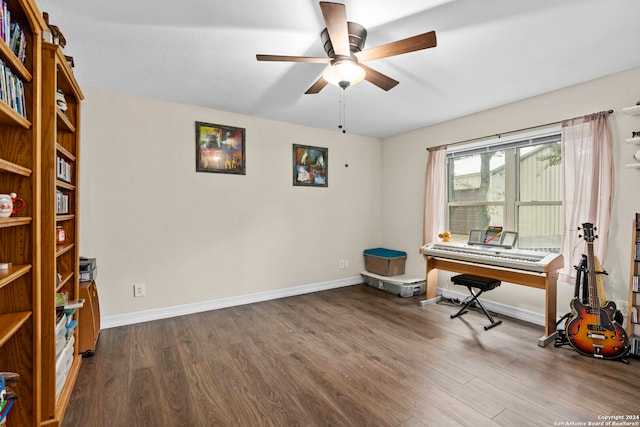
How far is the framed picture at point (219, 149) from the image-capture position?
346 centimetres

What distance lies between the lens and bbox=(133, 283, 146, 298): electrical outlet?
10.2ft

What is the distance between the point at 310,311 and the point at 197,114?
8.83ft

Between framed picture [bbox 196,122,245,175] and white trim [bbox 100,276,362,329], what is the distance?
5.25ft

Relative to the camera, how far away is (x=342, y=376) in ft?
6.96

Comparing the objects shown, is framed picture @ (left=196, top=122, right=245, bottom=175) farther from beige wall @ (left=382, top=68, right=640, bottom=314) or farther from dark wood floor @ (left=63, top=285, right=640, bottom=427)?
beige wall @ (left=382, top=68, right=640, bottom=314)

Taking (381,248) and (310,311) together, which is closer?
(310,311)

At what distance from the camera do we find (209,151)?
3.51 m

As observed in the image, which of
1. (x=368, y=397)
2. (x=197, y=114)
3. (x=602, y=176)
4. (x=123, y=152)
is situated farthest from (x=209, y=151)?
(x=602, y=176)

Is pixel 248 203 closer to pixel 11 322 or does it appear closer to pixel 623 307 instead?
pixel 11 322

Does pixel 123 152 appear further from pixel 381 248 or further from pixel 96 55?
pixel 381 248

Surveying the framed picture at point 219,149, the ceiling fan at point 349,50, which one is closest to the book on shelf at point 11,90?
the ceiling fan at point 349,50

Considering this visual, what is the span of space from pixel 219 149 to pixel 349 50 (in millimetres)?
2241

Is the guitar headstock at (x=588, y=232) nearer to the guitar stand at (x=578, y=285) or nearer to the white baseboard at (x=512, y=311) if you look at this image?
the guitar stand at (x=578, y=285)

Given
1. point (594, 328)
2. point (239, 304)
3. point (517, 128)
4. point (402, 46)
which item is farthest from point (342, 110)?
point (594, 328)
